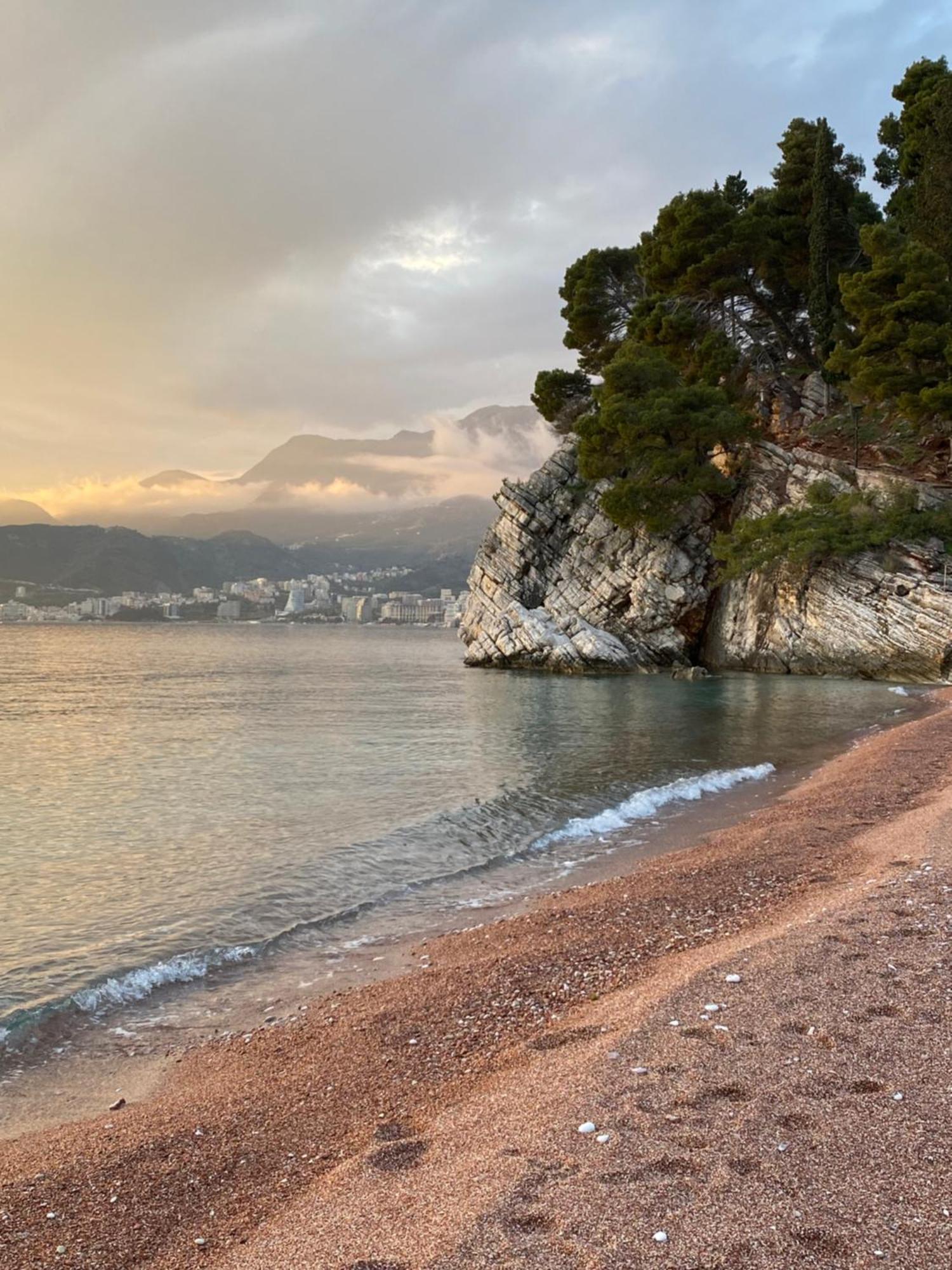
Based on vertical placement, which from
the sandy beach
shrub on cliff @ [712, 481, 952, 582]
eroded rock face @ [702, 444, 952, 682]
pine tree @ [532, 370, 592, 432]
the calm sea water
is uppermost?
pine tree @ [532, 370, 592, 432]

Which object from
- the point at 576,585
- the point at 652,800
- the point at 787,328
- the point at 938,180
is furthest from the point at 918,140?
the point at 652,800

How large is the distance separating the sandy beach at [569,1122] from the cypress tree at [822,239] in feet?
176

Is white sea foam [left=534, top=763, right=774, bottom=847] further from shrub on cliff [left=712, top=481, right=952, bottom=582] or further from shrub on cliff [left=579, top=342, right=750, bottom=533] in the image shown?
shrub on cliff [left=579, top=342, right=750, bottom=533]

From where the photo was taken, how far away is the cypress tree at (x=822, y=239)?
52.9 metres

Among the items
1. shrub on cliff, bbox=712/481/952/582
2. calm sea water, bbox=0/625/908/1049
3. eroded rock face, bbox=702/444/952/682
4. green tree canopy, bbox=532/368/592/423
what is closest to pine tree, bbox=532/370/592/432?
green tree canopy, bbox=532/368/592/423

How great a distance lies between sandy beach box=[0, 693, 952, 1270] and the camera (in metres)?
3.60

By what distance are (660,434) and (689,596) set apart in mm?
10853

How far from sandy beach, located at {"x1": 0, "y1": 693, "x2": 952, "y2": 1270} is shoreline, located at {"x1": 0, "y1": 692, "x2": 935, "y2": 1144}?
301mm

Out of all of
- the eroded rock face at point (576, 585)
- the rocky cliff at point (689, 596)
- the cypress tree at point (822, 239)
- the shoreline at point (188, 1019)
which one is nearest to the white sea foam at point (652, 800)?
the shoreline at point (188, 1019)

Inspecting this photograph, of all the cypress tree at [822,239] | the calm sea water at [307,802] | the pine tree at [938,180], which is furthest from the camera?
the cypress tree at [822,239]

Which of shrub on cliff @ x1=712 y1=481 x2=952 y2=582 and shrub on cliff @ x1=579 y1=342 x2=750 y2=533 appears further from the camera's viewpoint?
shrub on cliff @ x1=579 y1=342 x2=750 y2=533

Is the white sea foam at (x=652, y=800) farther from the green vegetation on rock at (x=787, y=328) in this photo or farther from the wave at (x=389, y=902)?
the green vegetation on rock at (x=787, y=328)

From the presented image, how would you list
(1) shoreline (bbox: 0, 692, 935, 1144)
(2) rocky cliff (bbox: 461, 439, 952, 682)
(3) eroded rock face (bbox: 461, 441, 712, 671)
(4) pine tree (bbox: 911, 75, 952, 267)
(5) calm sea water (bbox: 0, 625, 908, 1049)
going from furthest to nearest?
(3) eroded rock face (bbox: 461, 441, 712, 671), (4) pine tree (bbox: 911, 75, 952, 267), (2) rocky cliff (bbox: 461, 439, 952, 682), (5) calm sea water (bbox: 0, 625, 908, 1049), (1) shoreline (bbox: 0, 692, 935, 1144)

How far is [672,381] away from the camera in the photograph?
177ft
